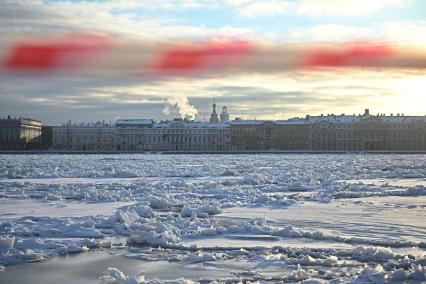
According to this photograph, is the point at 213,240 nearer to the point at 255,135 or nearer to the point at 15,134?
the point at 255,135

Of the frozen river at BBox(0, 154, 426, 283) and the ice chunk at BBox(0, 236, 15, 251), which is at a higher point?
the ice chunk at BBox(0, 236, 15, 251)

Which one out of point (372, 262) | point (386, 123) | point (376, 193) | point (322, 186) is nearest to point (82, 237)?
point (372, 262)

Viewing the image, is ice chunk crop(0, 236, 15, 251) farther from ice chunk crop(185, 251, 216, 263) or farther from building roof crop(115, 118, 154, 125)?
building roof crop(115, 118, 154, 125)

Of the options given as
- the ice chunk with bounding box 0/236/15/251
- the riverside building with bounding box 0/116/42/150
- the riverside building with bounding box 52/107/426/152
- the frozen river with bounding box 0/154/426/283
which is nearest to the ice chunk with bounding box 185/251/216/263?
the frozen river with bounding box 0/154/426/283

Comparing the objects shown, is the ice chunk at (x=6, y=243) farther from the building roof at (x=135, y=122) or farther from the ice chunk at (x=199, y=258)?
the building roof at (x=135, y=122)

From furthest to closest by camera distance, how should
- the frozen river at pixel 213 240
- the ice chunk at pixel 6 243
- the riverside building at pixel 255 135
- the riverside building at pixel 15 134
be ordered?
the riverside building at pixel 15 134 → the riverside building at pixel 255 135 → the ice chunk at pixel 6 243 → the frozen river at pixel 213 240

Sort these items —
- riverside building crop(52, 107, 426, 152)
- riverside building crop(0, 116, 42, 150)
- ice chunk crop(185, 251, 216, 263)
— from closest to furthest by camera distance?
1. ice chunk crop(185, 251, 216, 263)
2. riverside building crop(52, 107, 426, 152)
3. riverside building crop(0, 116, 42, 150)

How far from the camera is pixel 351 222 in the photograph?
Answer: 12625 mm

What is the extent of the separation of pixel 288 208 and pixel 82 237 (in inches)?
243

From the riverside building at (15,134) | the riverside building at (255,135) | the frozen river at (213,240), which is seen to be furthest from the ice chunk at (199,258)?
the riverside building at (15,134)

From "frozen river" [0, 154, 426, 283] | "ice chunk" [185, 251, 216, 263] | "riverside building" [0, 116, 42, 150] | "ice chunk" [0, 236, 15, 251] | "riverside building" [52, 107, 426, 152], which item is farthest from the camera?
"riverside building" [0, 116, 42, 150]

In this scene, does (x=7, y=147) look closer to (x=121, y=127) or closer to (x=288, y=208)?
(x=121, y=127)

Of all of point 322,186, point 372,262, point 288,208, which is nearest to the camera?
point 372,262

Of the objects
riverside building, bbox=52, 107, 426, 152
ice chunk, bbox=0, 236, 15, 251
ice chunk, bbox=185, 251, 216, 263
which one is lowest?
ice chunk, bbox=185, 251, 216, 263
